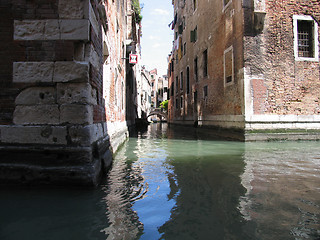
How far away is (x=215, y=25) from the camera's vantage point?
36.0 ft

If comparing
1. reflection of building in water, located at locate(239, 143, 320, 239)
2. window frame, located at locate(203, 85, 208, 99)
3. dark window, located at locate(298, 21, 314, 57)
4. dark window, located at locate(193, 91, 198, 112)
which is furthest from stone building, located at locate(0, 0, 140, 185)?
dark window, located at locate(193, 91, 198, 112)

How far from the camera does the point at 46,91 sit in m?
2.94

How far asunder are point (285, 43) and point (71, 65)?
7903 mm

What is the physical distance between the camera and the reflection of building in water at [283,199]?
1.73 metres

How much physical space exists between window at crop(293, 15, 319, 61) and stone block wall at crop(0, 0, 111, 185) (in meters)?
7.99

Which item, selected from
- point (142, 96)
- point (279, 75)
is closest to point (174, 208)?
point (279, 75)

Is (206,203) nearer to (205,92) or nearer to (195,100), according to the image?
(205,92)

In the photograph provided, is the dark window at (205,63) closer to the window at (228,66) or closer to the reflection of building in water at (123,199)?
the window at (228,66)

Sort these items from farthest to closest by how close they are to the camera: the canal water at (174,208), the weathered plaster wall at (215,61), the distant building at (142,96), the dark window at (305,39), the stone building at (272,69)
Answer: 1. the distant building at (142,96)
2. the dark window at (305,39)
3. the weathered plaster wall at (215,61)
4. the stone building at (272,69)
5. the canal water at (174,208)

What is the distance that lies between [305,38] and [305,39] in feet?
0.13

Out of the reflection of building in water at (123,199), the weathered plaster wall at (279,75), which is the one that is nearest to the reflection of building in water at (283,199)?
the reflection of building in water at (123,199)

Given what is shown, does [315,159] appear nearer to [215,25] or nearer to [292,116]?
[292,116]

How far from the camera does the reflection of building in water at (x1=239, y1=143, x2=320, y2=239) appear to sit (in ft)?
5.69

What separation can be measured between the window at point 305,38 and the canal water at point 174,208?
21.5 feet
